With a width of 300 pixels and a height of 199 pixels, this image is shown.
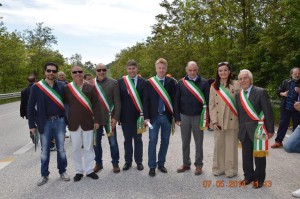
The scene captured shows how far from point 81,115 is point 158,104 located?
1.38 meters

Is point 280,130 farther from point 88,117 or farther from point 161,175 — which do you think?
point 88,117

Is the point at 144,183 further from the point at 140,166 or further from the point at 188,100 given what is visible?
the point at 188,100

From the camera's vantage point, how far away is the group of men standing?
540 centimetres

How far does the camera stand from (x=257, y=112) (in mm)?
5031

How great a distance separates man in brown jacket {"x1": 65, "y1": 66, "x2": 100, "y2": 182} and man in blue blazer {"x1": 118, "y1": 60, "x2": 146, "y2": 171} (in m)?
0.61

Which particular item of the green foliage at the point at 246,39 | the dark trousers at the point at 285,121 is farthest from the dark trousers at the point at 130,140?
the green foliage at the point at 246,39

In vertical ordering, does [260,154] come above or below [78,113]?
below

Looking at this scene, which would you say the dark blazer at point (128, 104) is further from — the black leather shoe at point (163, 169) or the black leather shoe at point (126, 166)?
the black leather shoe at point (163, 169)

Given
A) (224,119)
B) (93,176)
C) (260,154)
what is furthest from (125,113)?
(260,154)

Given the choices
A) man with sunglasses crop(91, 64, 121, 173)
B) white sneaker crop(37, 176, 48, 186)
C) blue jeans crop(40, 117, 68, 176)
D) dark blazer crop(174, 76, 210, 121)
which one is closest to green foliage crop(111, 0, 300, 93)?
dark blazer crop(174, 76, 210, 121)

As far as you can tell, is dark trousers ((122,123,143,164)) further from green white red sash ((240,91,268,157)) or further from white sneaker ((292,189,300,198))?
white sneaker ((292,189,300,198))

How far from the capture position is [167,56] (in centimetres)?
2531

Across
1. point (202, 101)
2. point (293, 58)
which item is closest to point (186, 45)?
point (293, 58)

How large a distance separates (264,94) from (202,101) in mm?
1186
